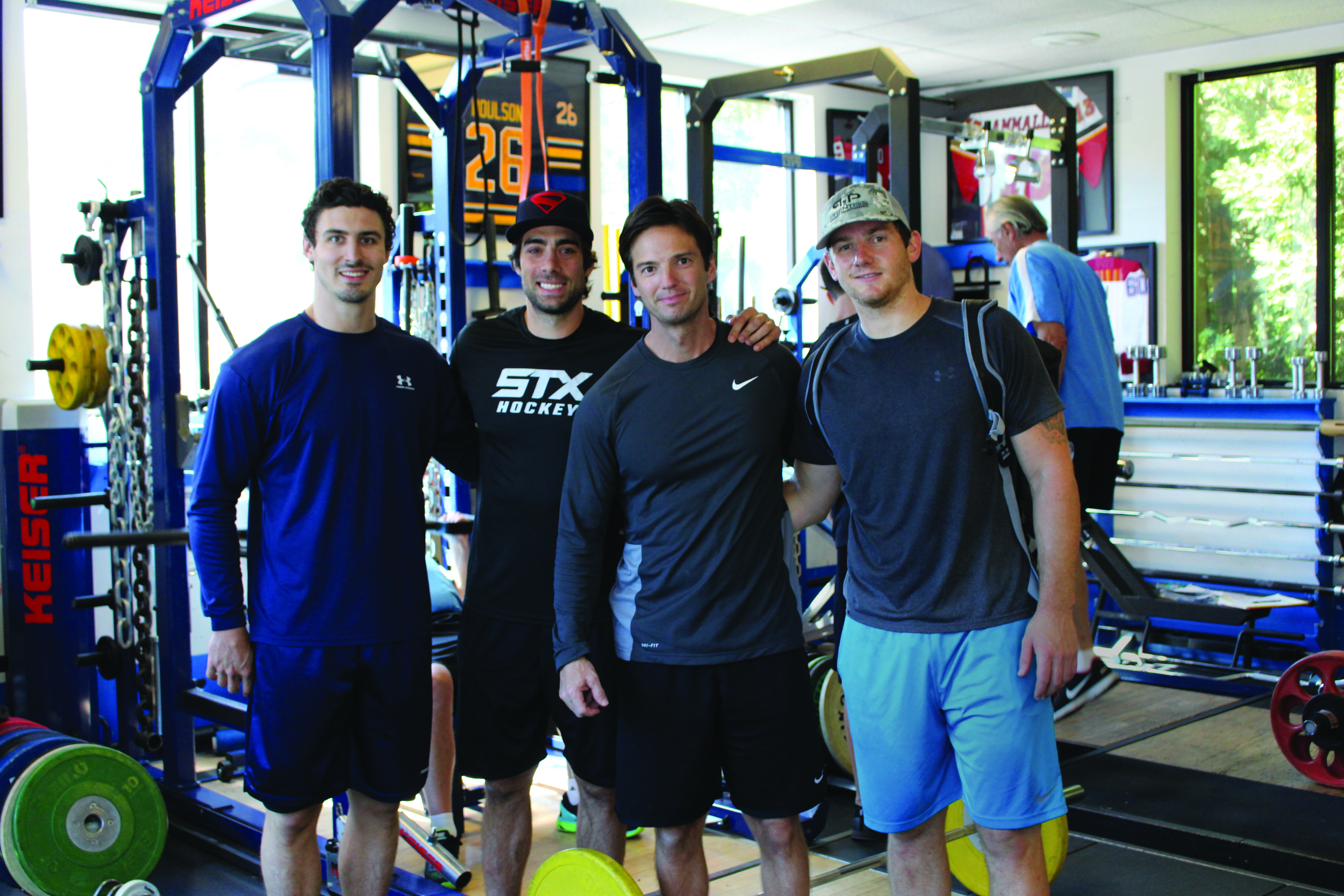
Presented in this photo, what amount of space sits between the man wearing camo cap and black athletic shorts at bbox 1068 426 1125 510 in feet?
7.55

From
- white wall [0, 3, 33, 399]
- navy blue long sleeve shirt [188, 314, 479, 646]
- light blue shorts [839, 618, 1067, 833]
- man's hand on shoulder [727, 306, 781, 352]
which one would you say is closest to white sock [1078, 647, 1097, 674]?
light blue shorts [839, 618, 1067, 833]

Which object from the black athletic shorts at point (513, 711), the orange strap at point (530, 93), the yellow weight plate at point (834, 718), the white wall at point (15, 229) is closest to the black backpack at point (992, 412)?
the black athletic shorts at point (513, 711)

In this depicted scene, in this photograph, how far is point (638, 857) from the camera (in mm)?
3217

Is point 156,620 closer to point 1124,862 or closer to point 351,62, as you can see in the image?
point 351,62

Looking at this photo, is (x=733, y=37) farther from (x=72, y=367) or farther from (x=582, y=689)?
(x=582, y=689)

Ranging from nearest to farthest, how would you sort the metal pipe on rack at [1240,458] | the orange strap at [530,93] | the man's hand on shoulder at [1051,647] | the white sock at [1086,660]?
1. the man's hand on shoulder at [1051,647]
2. the orange strap at [530,93]
3. the white sock at [1086,660]
4. the metal pipe on rack at [1240,458]

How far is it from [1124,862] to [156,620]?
2.80m

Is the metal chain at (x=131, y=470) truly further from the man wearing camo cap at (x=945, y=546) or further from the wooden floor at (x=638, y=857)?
the man wearing camo cap at (x=945, y=546)

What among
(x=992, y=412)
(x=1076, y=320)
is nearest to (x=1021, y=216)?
(x=1076, y=320)

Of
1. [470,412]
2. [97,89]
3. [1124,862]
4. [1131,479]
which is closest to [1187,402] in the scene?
[1131,479]

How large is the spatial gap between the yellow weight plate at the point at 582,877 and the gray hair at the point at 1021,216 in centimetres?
291

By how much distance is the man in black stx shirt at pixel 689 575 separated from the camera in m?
2.04

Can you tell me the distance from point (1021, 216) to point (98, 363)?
3.06m

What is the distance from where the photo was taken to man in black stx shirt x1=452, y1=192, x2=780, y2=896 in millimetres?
2314
